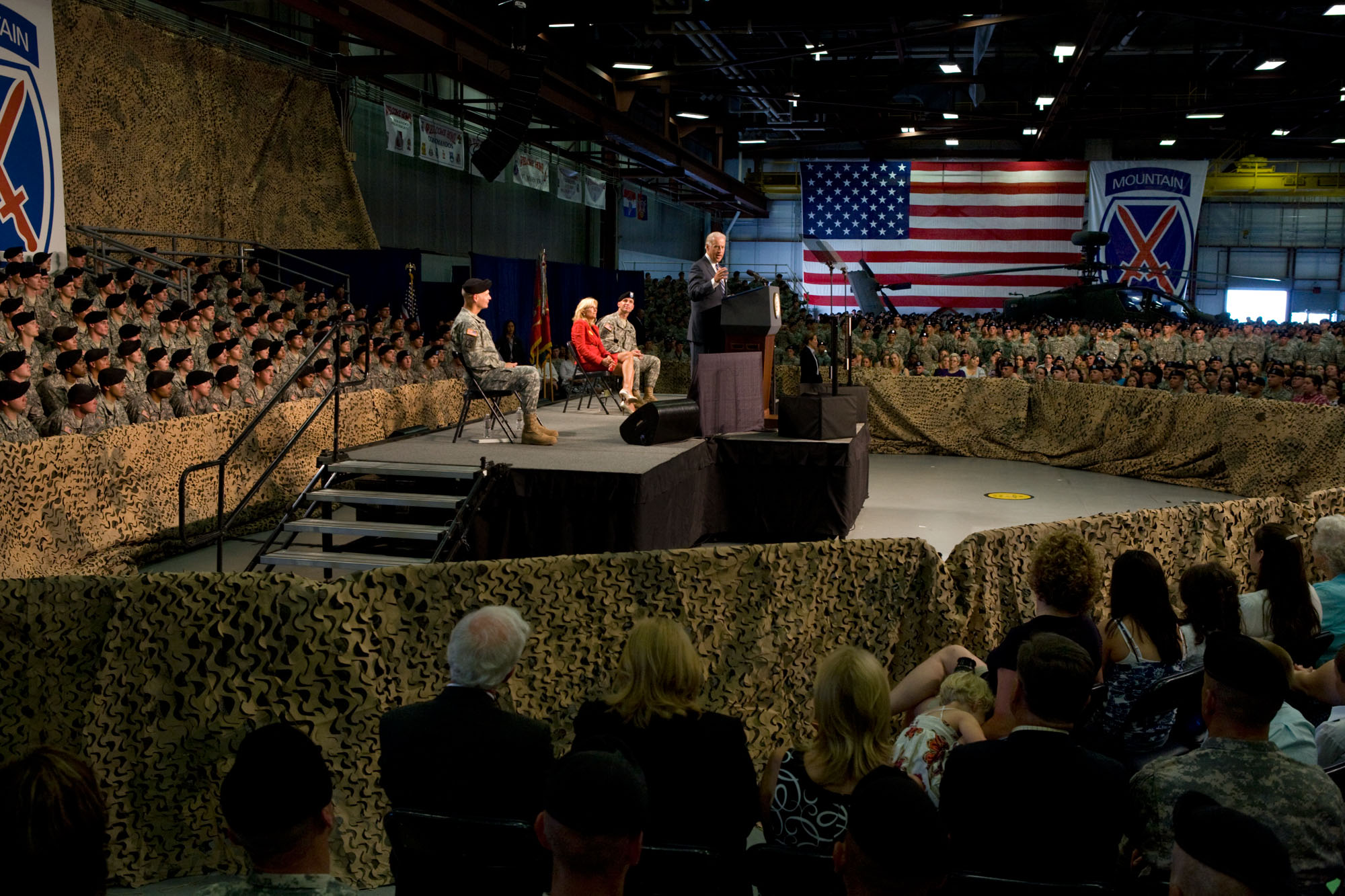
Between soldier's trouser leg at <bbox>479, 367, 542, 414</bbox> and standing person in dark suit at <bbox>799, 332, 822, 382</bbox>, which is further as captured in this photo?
standing person in dark suit at <bbox>799, 332, 822, 382</bbox>

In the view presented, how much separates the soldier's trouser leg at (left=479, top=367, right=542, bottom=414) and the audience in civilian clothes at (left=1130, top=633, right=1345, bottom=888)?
22.6 ft

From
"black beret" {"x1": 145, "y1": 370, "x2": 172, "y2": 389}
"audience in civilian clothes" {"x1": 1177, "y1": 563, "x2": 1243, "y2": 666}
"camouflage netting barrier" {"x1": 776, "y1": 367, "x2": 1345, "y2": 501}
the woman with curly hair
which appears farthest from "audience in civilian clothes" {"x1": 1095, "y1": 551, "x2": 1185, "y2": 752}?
"black beret" {"x1": 145, "y1": 370, "x2": 172, "y2": 389}

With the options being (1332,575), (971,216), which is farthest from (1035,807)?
(971,216)

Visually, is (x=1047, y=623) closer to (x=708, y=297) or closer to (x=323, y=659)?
(x=323, y=659)

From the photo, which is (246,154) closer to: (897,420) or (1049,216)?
(897,420)

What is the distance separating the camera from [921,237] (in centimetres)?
3084

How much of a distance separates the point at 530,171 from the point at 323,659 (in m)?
18.8

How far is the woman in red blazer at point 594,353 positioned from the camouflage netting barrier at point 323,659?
7.16 metres

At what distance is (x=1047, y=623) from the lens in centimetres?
385

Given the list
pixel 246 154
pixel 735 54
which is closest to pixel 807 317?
pixel 735 54

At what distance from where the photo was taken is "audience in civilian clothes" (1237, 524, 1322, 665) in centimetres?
461

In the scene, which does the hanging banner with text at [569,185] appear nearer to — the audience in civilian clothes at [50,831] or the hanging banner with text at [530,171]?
the hanging banner with text at [530,171]

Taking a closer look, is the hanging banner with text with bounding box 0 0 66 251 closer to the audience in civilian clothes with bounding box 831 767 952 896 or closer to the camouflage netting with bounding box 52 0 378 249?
the camouflage netting with bounding box 52 0 378 249

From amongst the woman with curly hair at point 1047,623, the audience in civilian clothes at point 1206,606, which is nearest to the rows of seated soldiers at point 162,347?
the woman with curly hair at point 1047,623
